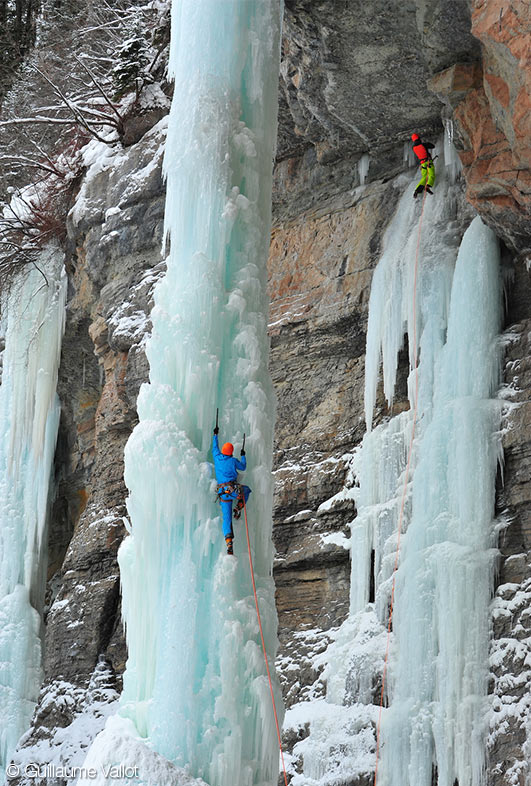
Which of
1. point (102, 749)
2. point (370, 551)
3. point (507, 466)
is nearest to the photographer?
point (102, 749)

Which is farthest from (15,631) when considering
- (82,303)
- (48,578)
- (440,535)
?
(440,535)

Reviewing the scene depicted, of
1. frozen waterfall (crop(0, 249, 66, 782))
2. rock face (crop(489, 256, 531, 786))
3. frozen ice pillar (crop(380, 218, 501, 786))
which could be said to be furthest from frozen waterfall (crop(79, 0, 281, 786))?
frozen waterfall (crop(0, 249, 66, 782))

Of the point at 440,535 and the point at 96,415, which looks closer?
the point at 440,535

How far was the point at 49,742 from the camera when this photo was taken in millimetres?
11172

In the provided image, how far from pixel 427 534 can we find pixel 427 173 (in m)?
3.48

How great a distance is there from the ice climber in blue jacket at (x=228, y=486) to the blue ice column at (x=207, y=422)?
9cm

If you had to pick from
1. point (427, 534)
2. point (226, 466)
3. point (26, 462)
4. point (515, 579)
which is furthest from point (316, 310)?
point (26, 462)

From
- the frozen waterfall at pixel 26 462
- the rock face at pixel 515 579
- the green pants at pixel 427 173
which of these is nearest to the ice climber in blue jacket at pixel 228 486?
the rock face at pixel 515 579

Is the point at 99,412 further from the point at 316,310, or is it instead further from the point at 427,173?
the point at 427,173

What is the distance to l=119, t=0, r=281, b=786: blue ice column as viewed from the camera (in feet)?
22.1

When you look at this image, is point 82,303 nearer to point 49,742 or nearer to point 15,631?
point 15,631

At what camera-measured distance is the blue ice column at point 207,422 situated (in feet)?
22.1

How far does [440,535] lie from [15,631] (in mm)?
5698

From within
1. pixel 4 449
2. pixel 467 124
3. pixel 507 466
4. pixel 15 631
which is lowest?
pixel 15 631
